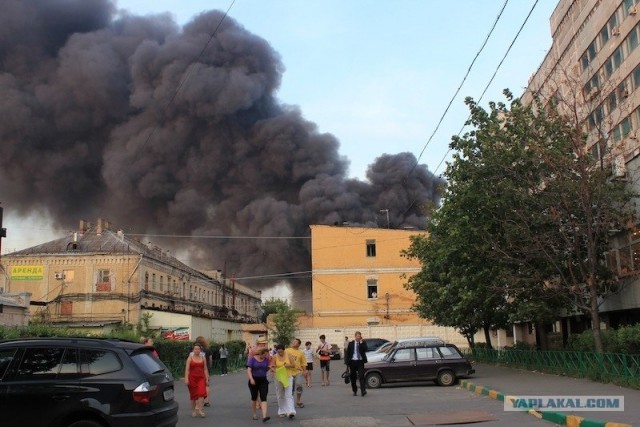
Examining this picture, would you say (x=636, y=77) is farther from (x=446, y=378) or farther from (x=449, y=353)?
(x=446, y=378)

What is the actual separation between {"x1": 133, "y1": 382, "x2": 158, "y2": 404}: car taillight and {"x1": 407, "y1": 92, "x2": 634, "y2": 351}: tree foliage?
1332 centimetres

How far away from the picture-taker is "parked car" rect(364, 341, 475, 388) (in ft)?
60.0

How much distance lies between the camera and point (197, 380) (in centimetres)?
1226

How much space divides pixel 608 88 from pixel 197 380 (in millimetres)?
16818

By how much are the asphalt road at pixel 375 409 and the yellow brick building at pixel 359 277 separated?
34.1 metres

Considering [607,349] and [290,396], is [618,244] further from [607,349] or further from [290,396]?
[290,396]

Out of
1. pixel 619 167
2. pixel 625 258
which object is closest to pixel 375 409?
pixel 625 258

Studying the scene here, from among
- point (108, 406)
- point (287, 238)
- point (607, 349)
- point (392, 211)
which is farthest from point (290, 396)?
point (392, 211)

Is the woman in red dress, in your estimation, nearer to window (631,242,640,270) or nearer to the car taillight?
the car taillight

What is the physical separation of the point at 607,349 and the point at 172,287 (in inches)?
1673

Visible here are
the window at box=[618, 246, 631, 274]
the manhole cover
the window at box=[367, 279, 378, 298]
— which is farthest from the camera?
the window at box=[367, 279, 378, 298]

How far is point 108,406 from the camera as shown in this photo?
24.1ft

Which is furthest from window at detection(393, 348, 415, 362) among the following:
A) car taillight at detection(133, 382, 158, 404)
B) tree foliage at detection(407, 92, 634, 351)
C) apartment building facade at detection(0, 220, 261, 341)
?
apartment building facade at detection(0, 220, 261, 341)

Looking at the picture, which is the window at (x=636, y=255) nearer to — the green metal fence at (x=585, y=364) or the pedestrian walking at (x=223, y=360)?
the green metal fence at (x=585, y=364)
